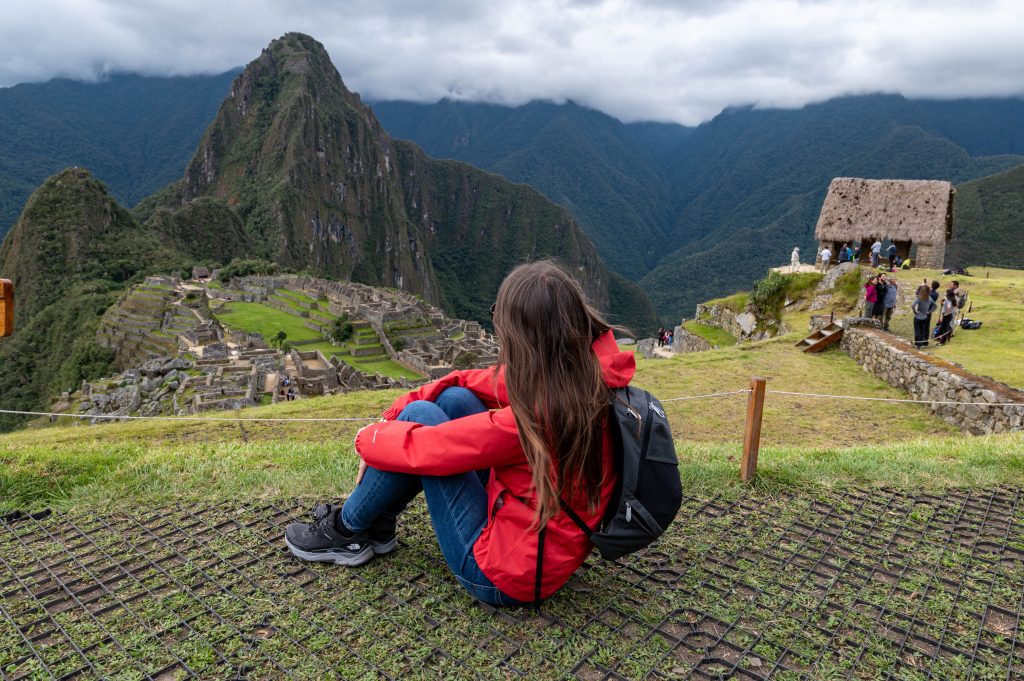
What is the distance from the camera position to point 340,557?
8.07ft

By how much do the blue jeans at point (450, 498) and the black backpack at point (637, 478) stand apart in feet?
1.07

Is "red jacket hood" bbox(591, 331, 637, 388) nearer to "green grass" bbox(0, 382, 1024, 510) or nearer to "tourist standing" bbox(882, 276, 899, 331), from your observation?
"green grass" bbox(0, 382, 1024, 510)

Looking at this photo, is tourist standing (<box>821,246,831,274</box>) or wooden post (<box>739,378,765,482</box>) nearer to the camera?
wooden post (<box>739,378,765,482</box>)

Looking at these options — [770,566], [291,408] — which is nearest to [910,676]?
[770,566]

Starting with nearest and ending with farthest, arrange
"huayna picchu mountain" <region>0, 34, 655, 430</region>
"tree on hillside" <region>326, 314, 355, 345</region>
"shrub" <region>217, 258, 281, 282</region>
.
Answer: "tree on hillside" <region>326, 314, 355, 345</region> < "huayna picchu mountain" <region>0, 34, 655, 430</region> < "shrub" <region>217, 258, 281, 282</region>

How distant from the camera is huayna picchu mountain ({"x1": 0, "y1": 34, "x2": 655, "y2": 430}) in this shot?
159ft

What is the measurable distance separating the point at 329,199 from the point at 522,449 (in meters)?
112

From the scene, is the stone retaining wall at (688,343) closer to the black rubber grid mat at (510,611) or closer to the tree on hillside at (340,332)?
the black rubber grid mat at (510,611)

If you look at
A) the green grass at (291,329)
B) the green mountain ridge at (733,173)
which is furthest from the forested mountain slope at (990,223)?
the green grass at (291,329)

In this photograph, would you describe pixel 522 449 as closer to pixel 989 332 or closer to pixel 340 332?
pixel 989 332

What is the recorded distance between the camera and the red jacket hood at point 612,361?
1868mm

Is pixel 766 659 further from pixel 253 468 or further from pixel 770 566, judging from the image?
pixel 253 468

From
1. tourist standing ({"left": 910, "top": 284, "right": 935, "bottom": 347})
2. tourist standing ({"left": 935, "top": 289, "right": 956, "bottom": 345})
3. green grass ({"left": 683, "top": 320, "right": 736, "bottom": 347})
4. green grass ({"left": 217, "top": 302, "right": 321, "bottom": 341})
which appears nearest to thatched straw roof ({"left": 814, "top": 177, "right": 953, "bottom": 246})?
green grass ({"left": 683, "top": 320, "right": 736, "bottom": 347})

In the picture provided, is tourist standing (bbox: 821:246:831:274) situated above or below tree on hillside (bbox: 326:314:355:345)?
above
